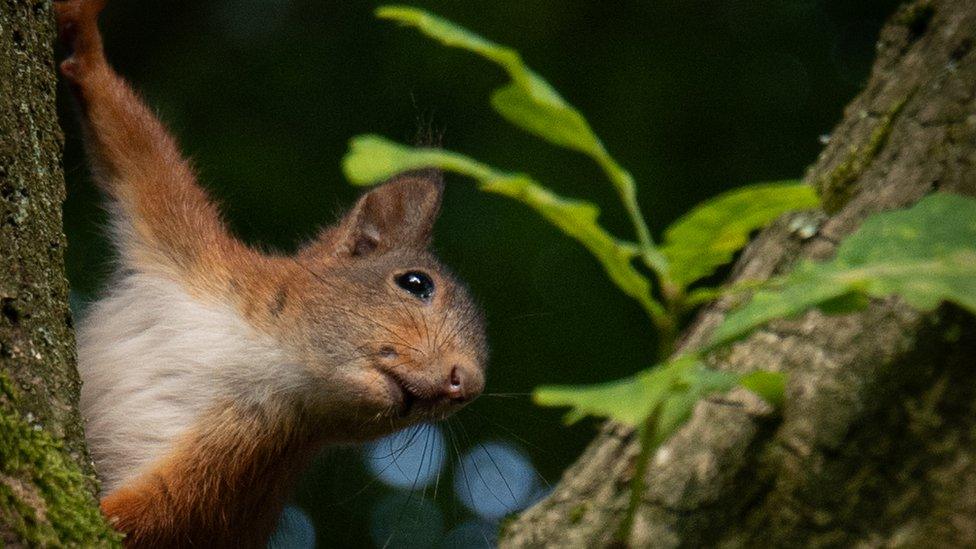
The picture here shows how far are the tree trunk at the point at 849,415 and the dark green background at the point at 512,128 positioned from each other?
277 centimetres

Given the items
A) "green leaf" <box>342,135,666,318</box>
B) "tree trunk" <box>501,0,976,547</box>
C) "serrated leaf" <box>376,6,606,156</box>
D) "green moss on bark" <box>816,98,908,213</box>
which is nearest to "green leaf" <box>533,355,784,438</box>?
"green leaf" <box>342,135,666,318</box>

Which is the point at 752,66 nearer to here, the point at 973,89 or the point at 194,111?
the point at 194,111

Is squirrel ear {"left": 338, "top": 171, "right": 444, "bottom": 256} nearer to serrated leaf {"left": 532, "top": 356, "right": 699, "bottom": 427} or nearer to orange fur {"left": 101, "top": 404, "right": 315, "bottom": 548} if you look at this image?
orange fur {"left": 101, "top": 404, "right": 315, "bottom": 548}

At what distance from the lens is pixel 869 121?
2.54m

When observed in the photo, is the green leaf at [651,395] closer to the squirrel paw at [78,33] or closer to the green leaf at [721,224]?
the green leaf at [721,224]

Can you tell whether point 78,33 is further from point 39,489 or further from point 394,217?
point 39,489

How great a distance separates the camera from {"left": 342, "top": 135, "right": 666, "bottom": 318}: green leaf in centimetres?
139

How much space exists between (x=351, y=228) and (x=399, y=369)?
3.43 ft

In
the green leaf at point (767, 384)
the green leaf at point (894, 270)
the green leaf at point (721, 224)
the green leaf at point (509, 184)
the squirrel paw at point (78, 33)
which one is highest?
the squirrel paw at point (78, 33)

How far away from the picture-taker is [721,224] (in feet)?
5.14

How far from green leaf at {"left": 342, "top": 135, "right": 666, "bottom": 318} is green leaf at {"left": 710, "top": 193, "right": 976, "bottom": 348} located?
6.6 inches

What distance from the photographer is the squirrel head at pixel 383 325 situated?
11.9 feet

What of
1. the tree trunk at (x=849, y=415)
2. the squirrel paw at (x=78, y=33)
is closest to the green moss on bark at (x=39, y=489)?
the tree trunk at (x=849, y=415)

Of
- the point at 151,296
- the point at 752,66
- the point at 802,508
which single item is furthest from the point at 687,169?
the point at 802,508
